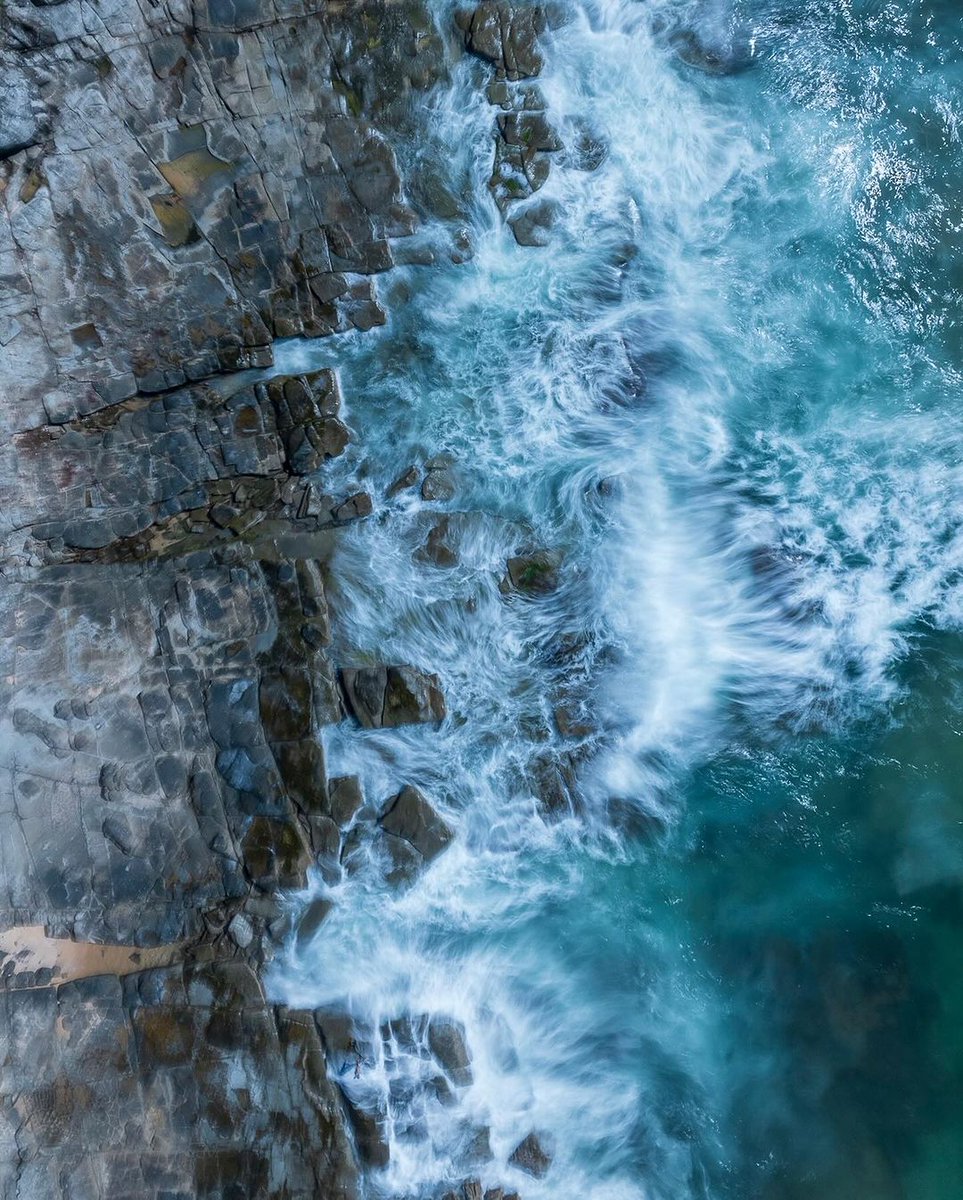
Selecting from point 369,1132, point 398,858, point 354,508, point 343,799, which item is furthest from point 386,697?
point 369,1132

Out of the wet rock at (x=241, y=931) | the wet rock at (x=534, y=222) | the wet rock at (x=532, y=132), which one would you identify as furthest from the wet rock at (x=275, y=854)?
the wet rock at (x=532, y=132)

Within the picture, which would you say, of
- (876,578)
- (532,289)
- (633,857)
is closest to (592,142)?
(532,289)

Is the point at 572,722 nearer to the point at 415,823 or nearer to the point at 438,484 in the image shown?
the point at 415,823

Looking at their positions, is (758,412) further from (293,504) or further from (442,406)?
(293,504)

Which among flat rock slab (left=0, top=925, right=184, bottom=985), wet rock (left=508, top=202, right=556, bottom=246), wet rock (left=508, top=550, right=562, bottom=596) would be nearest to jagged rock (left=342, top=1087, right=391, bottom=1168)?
flat rock slab (left=0, top=925, right=184, bottom=985)

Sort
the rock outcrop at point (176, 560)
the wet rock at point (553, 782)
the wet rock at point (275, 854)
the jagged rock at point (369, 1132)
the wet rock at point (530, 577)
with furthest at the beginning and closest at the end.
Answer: the wet rock at point (530, 577) → the wet rock at point (553, 782) → the wet rock at point (275, 854) → the jagged rock at point (369, 1132) → the rock outcrop at point (176, 560)

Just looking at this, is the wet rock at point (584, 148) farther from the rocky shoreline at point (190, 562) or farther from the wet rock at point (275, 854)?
the wet rock at point (275, 854)
